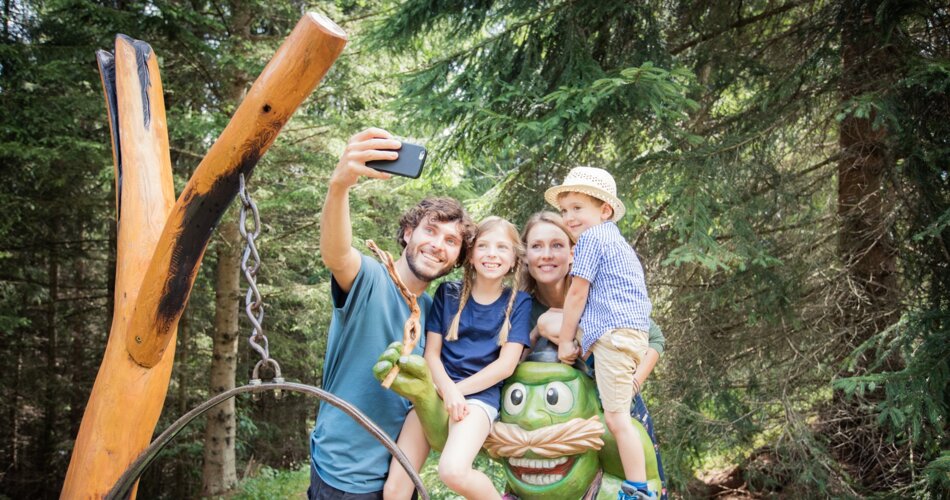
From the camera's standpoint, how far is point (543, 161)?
231 inches

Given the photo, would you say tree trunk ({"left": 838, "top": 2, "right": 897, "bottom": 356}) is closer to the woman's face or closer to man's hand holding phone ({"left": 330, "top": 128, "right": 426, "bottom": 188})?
the woman's face

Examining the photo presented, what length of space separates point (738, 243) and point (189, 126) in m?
5.18

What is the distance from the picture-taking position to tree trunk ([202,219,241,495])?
879cm

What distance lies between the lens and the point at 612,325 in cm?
269

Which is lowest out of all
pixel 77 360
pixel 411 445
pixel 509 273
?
pixel 77 360

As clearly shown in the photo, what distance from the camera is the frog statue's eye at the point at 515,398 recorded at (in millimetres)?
2736

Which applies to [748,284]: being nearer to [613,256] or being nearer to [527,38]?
[527,38]

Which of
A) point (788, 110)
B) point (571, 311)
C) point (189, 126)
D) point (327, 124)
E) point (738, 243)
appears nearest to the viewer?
point (571, 311)

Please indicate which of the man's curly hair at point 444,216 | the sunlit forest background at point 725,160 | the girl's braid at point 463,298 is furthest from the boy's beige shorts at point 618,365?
the sunlit forest background at point 725,160

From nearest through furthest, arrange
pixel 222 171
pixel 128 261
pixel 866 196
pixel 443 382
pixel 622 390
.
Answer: pixel 222 171 < pixel 443 382 < pixel 622 390 < pixel 128 261 < pixel 866 196

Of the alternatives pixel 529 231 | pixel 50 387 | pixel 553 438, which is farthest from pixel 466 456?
pixel 50 387

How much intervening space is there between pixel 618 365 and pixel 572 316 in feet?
0.84

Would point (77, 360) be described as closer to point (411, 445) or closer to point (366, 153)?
point (411, 445)

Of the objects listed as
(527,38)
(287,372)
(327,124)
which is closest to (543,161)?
(527,38)
